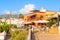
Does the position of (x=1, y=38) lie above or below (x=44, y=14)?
below

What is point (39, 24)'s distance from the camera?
1393 inches

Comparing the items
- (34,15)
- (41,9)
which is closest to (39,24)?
(34,15)

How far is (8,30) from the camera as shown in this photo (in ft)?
133

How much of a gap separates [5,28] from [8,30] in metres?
0.73

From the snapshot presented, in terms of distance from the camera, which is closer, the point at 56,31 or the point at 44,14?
the point at 56,31

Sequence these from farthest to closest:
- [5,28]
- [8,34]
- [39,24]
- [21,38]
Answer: [5,28]
[8,34]
[39,24]
[21,38]

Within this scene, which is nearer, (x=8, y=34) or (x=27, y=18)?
(x=8, y=34)

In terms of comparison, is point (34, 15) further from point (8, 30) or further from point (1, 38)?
point (1, 38)

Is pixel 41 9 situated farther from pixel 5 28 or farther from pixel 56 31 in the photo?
pixel 56 31

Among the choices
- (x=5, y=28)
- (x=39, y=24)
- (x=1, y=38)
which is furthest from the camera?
(x=5, y=28)

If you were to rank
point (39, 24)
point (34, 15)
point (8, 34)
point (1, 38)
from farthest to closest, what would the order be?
point (34, 15) → point (8, 34) → point (39, 24) → point (1, 38)

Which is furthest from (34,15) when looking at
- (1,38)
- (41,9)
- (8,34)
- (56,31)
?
(56,31)

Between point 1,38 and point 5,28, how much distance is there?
8414 mm

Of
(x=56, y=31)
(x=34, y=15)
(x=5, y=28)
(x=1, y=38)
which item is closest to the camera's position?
(x=56, y=31)
